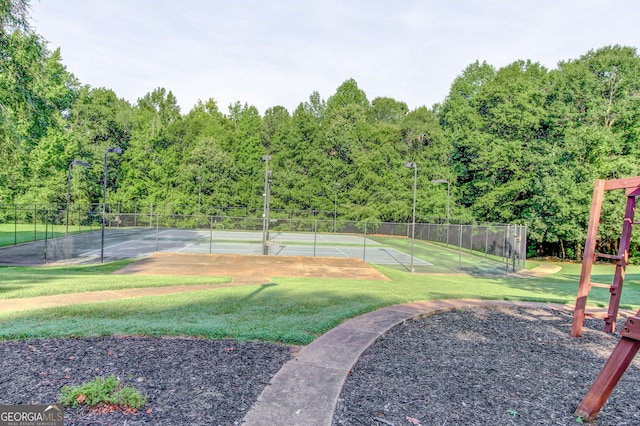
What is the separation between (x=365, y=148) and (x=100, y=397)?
5141 centimetres

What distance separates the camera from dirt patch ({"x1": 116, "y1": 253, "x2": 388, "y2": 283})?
1489 cm

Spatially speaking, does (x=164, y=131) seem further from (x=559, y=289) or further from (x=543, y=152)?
(x=559, y=289)

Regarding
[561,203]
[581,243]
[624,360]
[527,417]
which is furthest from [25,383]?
[581,243]

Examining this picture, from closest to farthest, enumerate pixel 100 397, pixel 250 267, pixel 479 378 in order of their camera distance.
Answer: pixel 100 397 < pixel 479 378 < pixel 250 267

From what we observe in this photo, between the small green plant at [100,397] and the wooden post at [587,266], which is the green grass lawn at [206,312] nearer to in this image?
the small green plant at [100,397]

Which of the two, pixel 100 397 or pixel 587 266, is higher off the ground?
pixel 587 266

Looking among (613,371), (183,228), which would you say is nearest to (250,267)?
(613,371)

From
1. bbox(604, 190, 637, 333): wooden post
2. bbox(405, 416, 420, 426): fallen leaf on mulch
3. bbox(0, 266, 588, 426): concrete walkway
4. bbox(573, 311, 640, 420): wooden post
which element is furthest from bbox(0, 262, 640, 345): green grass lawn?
bbox(604, 190, 637, 333): wooden post

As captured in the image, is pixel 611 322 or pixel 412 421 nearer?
pixel 412 421

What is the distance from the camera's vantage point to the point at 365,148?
173 ft

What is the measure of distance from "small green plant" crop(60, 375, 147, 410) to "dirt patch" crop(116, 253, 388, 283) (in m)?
10.3

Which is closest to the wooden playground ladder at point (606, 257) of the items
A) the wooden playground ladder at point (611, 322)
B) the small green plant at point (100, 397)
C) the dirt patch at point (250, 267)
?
the wooden playground ladder at point (611, 322)

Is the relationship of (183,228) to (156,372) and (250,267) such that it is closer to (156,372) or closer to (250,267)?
(250,267)

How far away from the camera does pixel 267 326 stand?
17.9 ft
